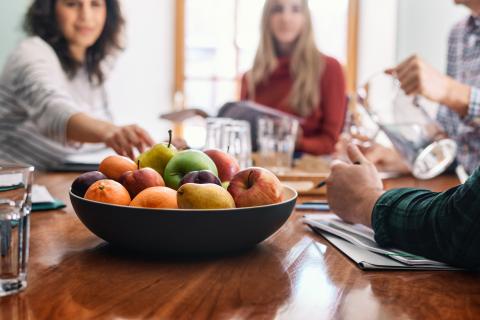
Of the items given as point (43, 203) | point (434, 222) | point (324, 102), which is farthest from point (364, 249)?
point (324, 102)

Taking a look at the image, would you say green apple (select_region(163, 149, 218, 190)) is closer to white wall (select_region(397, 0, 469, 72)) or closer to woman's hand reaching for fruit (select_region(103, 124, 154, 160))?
woman's hand reaching for fruit (select_region(103, 124, 154, 160))

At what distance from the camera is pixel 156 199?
29.4 inches

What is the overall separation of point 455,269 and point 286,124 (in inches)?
41.5

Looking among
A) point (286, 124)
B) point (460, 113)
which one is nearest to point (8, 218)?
point (286, 124)

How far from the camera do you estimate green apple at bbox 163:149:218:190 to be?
0.83 meters

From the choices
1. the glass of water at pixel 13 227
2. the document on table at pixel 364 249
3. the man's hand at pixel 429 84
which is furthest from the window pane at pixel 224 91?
the glass of water at pixel 13 227

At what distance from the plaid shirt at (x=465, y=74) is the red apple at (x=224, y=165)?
126cm

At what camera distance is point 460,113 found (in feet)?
6.07

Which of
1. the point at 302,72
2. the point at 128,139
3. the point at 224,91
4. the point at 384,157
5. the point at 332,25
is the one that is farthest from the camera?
the point at 224,91

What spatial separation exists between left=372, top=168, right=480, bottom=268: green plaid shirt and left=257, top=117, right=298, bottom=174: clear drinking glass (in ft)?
2.76

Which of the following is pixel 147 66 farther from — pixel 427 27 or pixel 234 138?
pixel 234 138

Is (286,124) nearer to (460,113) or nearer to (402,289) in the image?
(460,113)

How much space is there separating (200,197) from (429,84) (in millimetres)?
1037

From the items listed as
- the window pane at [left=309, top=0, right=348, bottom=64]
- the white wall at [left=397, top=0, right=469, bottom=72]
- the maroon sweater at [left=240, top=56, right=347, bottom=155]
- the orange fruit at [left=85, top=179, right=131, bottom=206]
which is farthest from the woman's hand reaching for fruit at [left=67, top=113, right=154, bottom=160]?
the window pane at [left=309, top=0, right=348, bottom=64]
